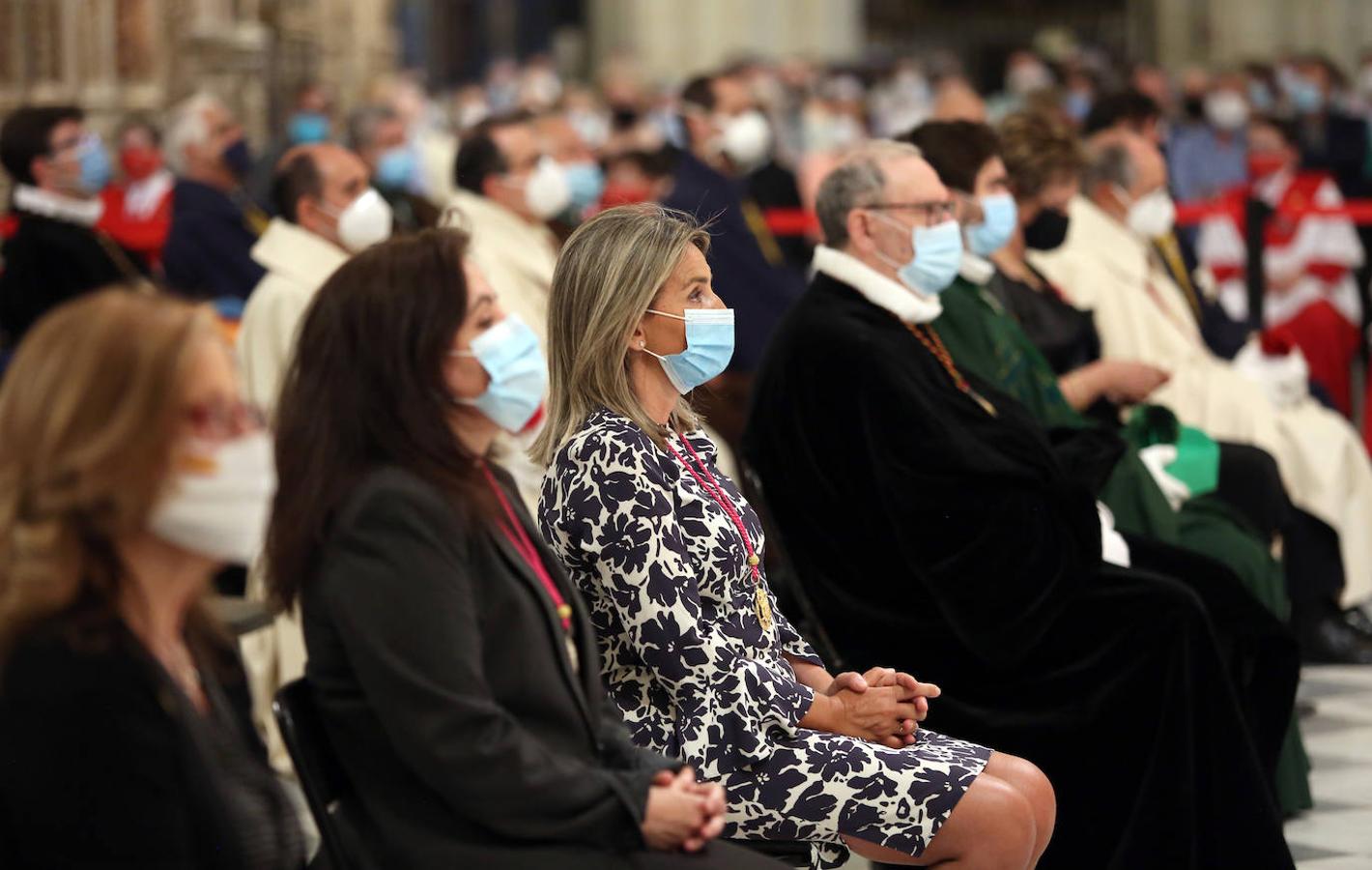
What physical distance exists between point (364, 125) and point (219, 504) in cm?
932

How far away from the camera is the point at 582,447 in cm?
347

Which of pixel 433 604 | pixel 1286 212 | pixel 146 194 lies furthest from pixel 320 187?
pixel 146 194

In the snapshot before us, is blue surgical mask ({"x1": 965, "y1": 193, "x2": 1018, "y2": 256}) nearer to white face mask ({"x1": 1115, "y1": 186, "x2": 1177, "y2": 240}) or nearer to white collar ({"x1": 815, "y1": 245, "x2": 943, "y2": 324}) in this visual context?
white collar ({"x1": 815, "y1": 245, "x2": 943, "y2": 324})

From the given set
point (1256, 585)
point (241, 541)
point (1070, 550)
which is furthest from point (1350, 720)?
point (241, 541)

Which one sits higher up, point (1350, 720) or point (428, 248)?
point (428, 248)

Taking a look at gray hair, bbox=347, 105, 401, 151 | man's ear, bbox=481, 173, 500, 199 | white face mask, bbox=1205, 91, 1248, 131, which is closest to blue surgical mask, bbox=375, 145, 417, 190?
gray hair, bbox=347, 105, 401, 151

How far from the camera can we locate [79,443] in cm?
229

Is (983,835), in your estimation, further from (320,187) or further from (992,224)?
(320,187)

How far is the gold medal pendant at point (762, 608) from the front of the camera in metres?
3.64

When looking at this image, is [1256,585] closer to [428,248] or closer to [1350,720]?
[1350,720]

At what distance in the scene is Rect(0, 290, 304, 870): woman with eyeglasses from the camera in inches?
89.1

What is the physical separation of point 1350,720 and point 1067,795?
2031 mm

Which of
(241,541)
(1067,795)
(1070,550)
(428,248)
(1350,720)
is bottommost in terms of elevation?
(1350,720)

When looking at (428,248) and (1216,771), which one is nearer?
(428,248)
